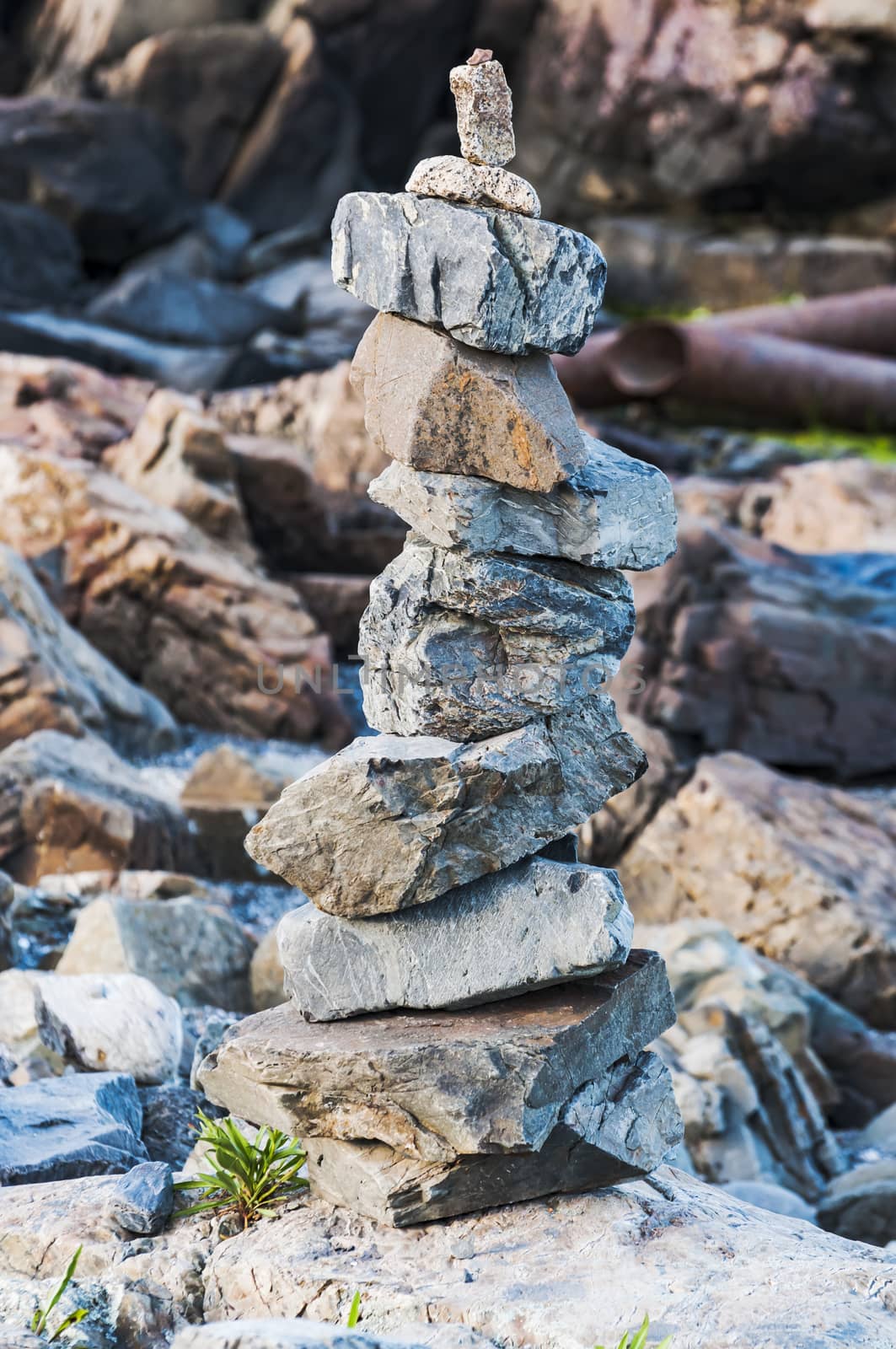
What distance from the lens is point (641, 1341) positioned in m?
3.97

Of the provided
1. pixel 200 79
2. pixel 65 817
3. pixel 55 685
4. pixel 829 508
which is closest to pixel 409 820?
pixel 65 817

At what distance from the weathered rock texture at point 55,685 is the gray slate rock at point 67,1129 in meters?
4.63

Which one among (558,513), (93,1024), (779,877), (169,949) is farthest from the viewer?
(779,877)

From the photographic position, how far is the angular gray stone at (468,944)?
475 centimetres

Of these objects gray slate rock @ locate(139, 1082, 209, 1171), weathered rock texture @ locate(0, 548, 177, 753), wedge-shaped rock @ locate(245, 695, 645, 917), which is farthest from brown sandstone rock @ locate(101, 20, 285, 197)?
wedge-shaped rock @ locate(245, 695, 645, 917)

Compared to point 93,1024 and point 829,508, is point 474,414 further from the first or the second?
point 829,508

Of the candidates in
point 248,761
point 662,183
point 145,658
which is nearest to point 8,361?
point 145,658

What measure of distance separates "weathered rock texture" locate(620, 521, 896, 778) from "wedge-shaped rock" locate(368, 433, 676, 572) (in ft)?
26.3

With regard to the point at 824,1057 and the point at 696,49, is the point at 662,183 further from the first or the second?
the point at 824,1057

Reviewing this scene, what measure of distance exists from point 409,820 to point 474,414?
1372 mm

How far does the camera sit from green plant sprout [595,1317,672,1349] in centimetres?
396

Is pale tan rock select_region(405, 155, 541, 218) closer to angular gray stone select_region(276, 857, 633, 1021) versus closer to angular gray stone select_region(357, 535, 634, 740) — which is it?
angular gray stone select_region(357, 535, 634, 740)

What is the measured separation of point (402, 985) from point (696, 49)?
2458cm

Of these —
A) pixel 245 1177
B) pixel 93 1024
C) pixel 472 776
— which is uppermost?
pixel 472 776
